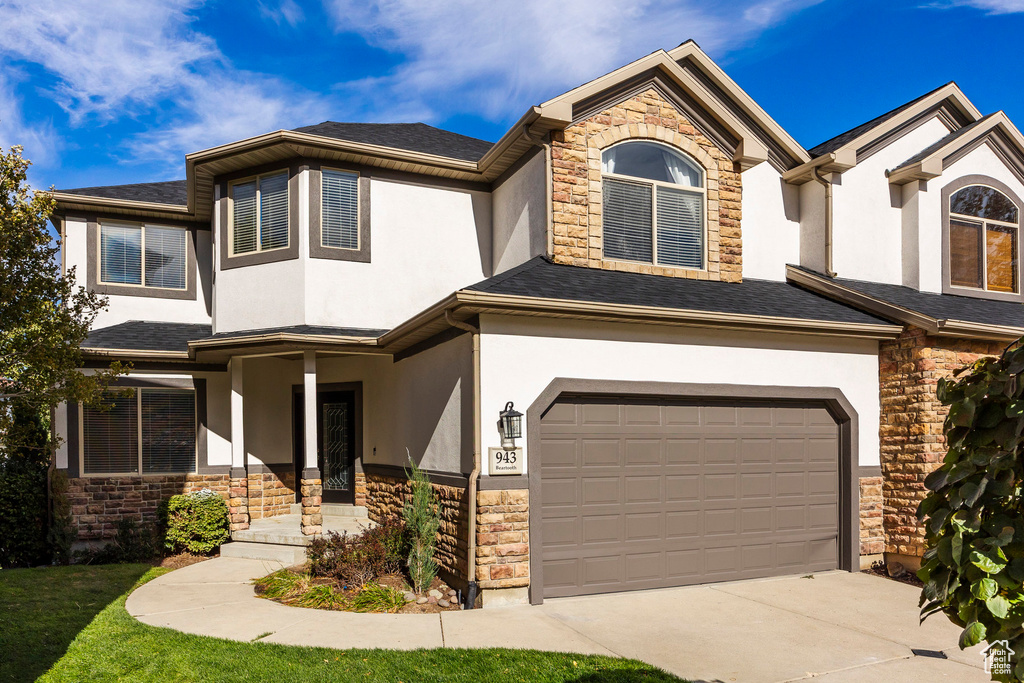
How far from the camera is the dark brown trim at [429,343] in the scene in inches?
375

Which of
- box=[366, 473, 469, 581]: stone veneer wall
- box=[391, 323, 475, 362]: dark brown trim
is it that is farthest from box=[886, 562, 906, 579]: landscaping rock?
box=[391, 323, 475, 362]: dark brown trim

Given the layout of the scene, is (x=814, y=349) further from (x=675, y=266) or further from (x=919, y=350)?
(x=675, y=266)

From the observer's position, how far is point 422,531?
9.18 meters

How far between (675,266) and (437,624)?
657cm

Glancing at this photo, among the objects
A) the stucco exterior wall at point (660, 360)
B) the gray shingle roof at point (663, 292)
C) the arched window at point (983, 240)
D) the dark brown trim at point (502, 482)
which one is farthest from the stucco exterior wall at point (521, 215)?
the arched window at point (983, 240)

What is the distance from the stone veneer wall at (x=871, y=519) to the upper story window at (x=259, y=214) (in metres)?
9.99

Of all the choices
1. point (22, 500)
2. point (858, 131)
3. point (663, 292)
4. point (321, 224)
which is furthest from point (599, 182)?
point (22, 500)

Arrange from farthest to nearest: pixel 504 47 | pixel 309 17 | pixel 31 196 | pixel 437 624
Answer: pixel 504 47 → pixel 309 17 → pixel 31 196 → pixel 437 624

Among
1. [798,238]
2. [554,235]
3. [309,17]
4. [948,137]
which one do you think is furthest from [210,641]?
[948,137]

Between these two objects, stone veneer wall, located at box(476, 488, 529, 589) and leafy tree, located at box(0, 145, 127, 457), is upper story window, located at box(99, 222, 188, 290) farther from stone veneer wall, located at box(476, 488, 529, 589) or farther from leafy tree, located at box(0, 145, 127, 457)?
stone veneer wall, located at box(476, 488, 529, 589)

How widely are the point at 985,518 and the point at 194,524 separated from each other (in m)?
11.8

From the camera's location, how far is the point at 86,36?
1294 centimetres

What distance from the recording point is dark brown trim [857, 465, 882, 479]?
1055cm

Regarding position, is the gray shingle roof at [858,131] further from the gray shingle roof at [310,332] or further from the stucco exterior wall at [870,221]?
the gray shingle roof at [310,332]
